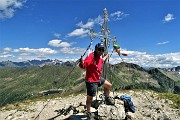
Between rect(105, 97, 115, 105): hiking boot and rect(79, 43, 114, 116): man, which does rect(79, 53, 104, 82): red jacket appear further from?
rect(105, 97, 115, 105): hiking boot

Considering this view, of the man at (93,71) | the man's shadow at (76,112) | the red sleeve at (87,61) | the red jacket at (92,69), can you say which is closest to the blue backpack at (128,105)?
the man's shadow at (76,112)

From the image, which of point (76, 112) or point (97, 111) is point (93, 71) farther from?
point (76, 112)

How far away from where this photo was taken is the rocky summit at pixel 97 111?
17.5 meters

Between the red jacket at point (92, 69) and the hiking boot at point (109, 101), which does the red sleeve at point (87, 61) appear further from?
the hiking boot at point (109, 101)

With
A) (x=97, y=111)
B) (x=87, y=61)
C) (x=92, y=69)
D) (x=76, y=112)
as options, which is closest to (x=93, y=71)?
(x=92, y=69)

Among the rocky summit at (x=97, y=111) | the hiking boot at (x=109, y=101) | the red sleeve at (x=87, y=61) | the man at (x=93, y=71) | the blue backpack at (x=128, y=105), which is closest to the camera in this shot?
the red sleeve at (x=87, y=61)

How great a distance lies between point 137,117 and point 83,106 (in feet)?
14.3

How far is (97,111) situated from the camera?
17547 millimetres

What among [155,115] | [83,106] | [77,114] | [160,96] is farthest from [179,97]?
[77,114]

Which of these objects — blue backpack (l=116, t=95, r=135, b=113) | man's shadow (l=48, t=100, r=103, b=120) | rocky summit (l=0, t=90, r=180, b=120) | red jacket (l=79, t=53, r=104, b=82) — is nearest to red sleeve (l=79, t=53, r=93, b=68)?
red jacket (l=79, t=53, r=104, b=82)

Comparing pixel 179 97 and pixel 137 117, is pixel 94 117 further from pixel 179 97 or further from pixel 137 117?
pixel 179 97

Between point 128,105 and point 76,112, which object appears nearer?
point 76,112

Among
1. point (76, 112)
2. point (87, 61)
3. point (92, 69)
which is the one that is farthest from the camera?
point (76, 112)

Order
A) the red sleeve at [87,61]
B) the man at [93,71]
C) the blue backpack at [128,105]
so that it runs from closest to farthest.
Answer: the red sleeve at [87,61]
the man at [93,71]
the blue backpack at [128,105]
